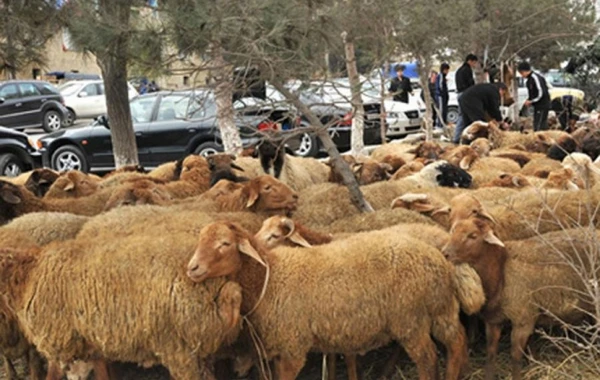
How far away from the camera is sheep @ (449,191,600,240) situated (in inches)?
244

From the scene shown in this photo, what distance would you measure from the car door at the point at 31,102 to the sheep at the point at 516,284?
25027 mm

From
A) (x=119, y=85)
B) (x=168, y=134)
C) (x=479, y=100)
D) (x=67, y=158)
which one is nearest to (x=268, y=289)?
(x=119, y=85)

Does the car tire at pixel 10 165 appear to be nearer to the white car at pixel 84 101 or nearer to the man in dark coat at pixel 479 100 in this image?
the man in dark coat at pixel 479 100

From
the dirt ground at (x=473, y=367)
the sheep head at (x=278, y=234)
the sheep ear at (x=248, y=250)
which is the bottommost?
the dirt ground at (x=473, y=367)

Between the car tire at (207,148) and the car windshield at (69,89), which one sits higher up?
the car windshield at (69,89)

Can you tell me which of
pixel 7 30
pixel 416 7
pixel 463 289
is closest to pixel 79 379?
pixel 463 289

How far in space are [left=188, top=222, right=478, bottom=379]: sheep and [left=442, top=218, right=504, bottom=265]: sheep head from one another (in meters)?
0.25

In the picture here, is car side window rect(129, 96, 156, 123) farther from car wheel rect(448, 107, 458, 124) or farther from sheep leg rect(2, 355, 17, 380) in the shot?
car wheel rect(448, 107, 458, 124)

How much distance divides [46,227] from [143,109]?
11325 millimetres

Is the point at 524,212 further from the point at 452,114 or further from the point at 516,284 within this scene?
the point at 452,114

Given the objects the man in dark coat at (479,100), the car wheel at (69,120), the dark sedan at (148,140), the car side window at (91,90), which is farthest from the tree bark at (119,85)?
the car side window at (91,90)

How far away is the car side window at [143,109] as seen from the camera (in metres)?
17.2

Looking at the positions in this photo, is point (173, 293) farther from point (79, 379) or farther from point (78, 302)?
point (79, 379)

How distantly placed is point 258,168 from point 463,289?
4.76 metres
